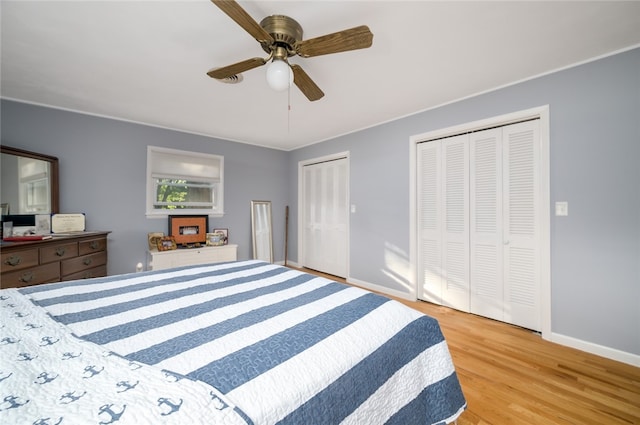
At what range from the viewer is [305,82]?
1876 millimetres

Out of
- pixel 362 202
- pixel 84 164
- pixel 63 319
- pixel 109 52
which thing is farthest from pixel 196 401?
pixel 84 164

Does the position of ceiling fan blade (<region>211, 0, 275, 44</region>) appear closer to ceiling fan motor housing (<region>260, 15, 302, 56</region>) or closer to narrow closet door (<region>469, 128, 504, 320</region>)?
ceiling fan motor housing (<region>260, 15, 302, 56</region>)

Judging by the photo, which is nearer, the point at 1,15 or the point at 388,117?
the point at 1,15

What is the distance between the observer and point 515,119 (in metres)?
2.54

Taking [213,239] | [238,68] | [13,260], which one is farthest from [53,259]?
[238,68]

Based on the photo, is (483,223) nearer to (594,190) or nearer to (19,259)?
(594,190)

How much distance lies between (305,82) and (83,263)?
2945 millimetres

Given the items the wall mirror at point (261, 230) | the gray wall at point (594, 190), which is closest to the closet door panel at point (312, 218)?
the wall mirror at point (261, 230)

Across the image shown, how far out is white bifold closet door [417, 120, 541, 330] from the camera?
2.51m

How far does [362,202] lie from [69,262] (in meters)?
3.44

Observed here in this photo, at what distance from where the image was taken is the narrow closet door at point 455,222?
2.91 metres

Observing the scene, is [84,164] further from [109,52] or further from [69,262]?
[109,52]

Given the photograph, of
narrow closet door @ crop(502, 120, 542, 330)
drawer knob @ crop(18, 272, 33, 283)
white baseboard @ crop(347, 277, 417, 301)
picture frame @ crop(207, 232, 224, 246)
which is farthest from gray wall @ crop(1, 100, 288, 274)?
narrow closet door @ crop(502, 120, 542, 330)

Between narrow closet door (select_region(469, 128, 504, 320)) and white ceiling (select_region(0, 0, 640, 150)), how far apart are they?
64cm
